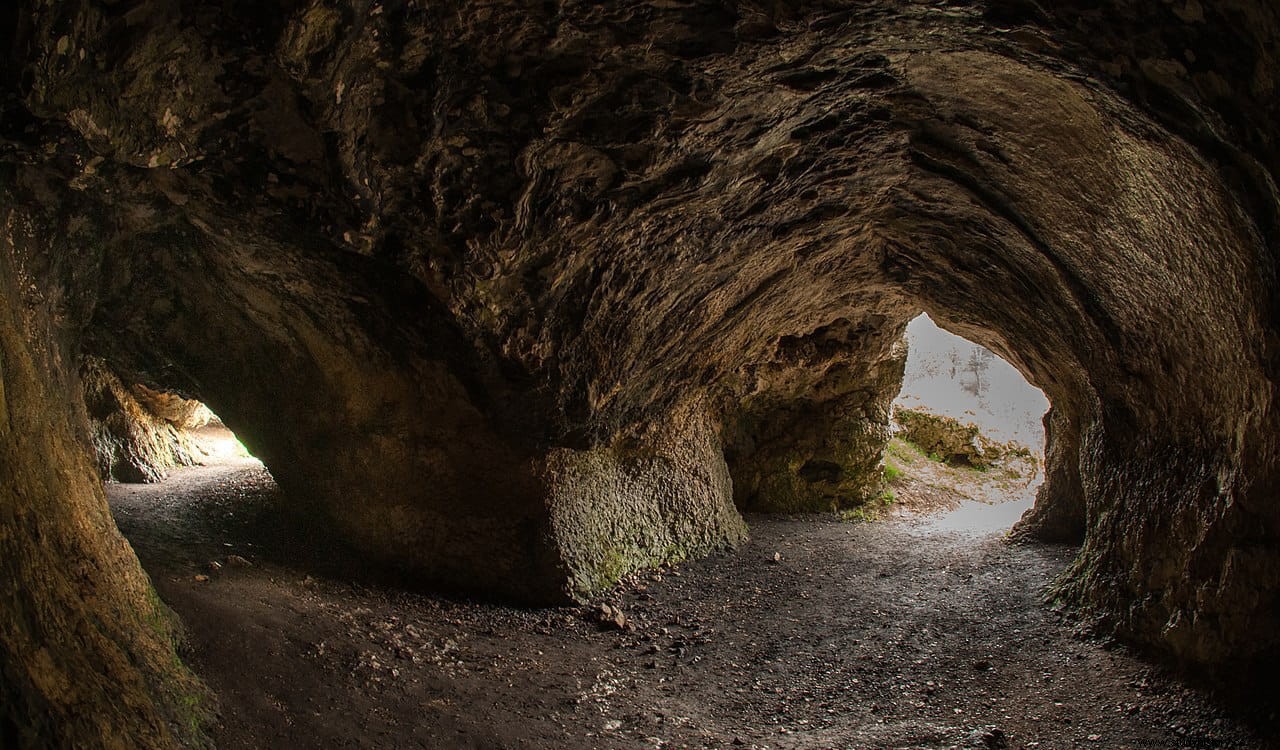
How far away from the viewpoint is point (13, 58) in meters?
2.42

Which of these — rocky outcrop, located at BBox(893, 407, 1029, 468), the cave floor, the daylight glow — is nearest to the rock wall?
the cave floor

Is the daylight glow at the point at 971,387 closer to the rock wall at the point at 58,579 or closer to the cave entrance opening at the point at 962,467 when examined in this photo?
the cave entrance opening at the point at 962,467

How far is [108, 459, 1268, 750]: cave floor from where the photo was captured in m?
3.74

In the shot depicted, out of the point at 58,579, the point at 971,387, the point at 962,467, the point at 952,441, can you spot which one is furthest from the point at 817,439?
the point at 971,387

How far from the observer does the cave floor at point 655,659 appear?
3.74m

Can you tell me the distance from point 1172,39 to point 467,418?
14.6ft

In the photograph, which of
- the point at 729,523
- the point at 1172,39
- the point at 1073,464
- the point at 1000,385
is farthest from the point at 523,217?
the point at 1000,385

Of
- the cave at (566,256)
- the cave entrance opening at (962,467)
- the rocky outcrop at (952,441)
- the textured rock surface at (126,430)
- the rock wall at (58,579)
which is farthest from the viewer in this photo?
the rocky outcrop at (952,441)

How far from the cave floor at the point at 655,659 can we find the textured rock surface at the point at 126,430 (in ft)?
5.31

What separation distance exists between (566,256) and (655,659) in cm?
269

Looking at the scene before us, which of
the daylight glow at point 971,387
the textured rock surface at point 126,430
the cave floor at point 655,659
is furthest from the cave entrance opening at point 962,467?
the textured rock surface at point 126,430

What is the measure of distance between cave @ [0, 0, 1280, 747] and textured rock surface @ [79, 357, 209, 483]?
259 cm

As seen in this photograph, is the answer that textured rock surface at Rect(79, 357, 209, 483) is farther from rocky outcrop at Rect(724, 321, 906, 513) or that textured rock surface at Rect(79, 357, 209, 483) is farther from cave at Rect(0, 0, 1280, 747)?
rocky outcrop at Rect(724, 321, 906, 513)

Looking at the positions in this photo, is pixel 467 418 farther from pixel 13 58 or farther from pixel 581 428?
pixel 13 58
